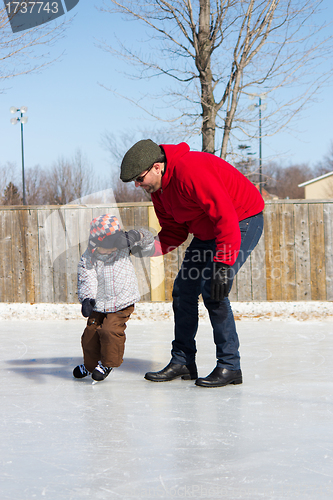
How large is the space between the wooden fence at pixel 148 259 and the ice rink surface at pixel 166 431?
185 centimetres

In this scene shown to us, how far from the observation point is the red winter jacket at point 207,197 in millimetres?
2109

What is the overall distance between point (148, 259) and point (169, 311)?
0.61 metres

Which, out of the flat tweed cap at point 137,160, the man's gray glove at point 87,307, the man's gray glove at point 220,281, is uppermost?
the flat tweed cap at point 137,160

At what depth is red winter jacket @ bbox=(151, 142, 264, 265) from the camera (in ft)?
6.92

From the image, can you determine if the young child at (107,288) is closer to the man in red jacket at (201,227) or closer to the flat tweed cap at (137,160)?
the man in red jacket at (201,227)

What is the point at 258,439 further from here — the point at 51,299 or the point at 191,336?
the point at 51,299

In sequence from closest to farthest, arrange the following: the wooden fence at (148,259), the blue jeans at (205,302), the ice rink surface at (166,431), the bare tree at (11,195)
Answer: the ice rink surface at (166,431) < the blue jeans at (205,302) < the wooden fence at (148,259) < the bare tree at (11,195)

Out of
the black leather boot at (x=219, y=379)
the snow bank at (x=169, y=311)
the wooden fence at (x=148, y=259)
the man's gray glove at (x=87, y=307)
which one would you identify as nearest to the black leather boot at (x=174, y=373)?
the black leather boot at (x=219, y=379)

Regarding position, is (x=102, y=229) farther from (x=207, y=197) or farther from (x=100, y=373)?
(x=100, y=373)

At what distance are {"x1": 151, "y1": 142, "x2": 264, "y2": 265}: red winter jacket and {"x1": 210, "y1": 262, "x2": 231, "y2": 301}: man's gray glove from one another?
3 cm

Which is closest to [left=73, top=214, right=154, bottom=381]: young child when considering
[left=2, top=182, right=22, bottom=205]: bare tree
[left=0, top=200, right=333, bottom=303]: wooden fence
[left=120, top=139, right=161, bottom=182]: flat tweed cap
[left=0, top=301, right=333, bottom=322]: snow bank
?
[left=120, top=139, right=161, bottom=182]: flat tweed cap

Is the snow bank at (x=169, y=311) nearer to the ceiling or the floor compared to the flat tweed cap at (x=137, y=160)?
nearer to the floor

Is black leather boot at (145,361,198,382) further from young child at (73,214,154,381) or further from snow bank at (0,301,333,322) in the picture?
snow bank at (0,301,333,322)

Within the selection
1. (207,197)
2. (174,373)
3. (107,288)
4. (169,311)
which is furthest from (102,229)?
(169,311)
